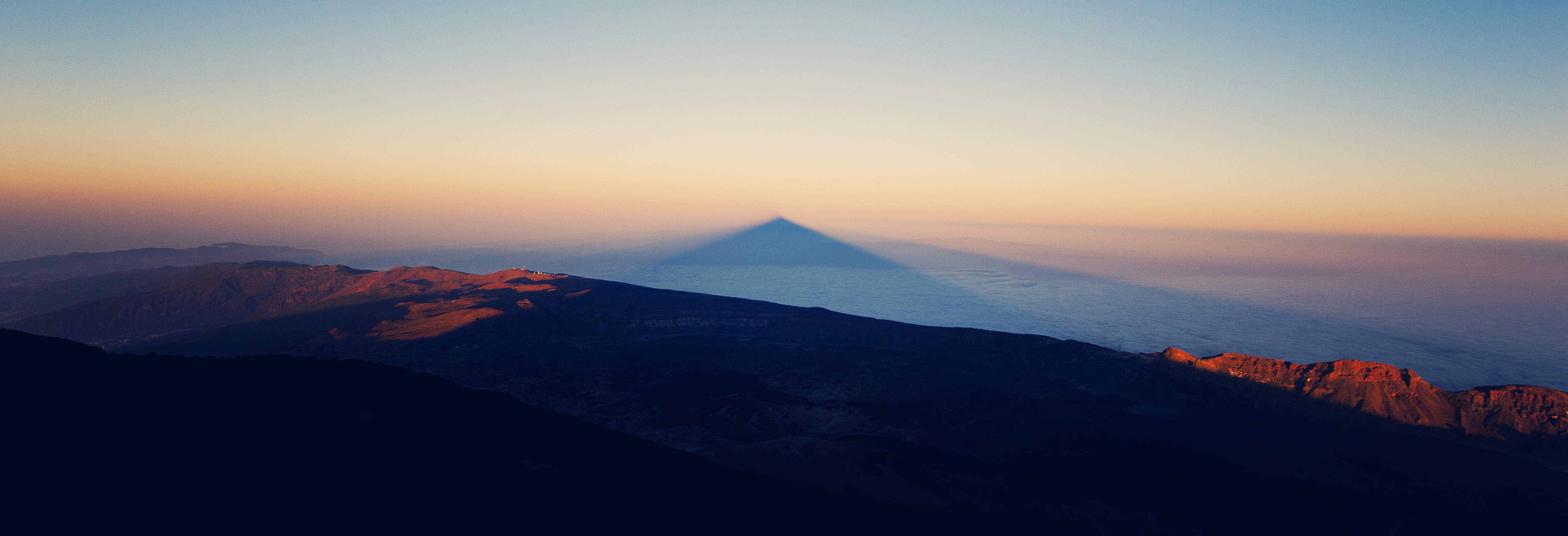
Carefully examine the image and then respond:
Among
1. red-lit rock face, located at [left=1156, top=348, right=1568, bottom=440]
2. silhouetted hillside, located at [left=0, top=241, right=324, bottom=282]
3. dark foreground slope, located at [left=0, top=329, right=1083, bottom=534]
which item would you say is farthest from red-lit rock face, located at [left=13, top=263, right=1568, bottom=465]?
silhouetted hillside, located at [left=0, top=241, right=324, bottom=282]

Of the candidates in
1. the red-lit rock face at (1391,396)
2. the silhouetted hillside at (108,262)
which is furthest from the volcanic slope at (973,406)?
the silhouetted hillside at (108,262)

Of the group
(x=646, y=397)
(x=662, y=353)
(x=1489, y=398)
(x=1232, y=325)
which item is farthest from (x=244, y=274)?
(x=1232, y=325)

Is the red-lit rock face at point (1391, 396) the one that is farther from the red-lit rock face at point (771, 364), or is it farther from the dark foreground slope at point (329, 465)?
the dark foreground slope at point (329, 465)

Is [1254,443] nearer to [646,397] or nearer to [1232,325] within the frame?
[646,397]

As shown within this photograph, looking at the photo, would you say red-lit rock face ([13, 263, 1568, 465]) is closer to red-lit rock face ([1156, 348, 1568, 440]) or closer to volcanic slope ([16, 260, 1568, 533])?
red-lit rock face ([1156, 348, 1568, 440])

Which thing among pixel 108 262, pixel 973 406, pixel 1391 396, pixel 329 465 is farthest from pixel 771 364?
pixel 108 262
